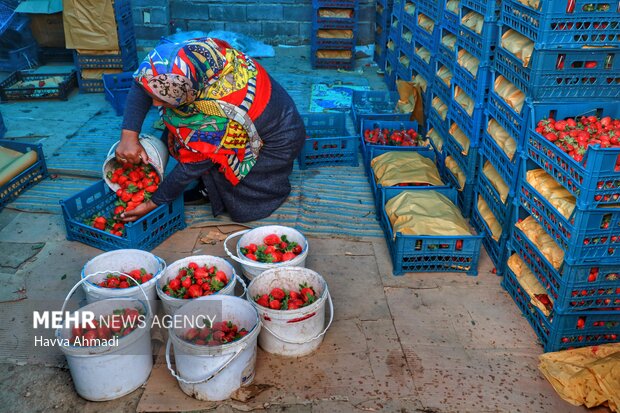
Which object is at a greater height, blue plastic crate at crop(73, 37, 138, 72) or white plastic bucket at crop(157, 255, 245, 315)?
blue plastic crate at crop(73, 37, 138, 72)

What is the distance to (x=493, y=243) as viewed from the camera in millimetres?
4203

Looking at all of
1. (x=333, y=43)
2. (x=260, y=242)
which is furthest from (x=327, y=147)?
(x=333, y=43)

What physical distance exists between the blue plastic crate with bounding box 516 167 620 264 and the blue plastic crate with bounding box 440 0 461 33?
241 centimetres

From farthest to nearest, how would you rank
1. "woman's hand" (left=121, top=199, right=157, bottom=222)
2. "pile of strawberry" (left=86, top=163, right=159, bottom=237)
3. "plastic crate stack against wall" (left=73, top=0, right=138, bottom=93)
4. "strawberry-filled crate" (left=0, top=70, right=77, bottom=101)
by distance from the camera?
"plastic crate stack against wall" (left=73, top=0, right=138, bottom=93) → "strawberry-filled crate" (left=0, top=70, right=77, bottom=101) → "pile of strawberry" (left=86, top=163, right=159, bottom=237) → "woman's hand" (left=121, top=199, right=157, bottom=222)

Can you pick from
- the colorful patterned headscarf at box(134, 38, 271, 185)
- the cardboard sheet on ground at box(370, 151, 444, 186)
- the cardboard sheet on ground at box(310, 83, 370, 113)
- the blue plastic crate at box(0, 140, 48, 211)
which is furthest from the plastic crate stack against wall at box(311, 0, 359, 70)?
the blue plastic crate at box(0, 140, 48, 211)

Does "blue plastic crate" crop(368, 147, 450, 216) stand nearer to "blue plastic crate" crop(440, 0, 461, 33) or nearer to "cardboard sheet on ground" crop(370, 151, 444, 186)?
"cardboard sheet on ground" crop(370, 151, 444, 186)

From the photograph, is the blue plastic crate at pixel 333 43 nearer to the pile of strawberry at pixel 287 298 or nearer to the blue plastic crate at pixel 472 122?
the blue plastic crate at pixel 472 122

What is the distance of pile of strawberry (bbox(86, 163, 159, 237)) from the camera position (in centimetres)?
421

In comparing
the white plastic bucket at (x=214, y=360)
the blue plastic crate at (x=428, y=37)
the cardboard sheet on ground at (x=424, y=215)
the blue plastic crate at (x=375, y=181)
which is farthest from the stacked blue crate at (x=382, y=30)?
the white plastic bucket at (x=214, y=360)

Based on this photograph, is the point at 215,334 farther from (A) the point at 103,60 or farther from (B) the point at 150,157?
(A) the point at 103,60

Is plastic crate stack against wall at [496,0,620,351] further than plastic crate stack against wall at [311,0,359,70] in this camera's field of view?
No

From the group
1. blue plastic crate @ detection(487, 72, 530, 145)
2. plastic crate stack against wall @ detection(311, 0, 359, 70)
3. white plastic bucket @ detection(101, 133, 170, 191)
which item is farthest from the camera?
plastic crate stack against wall @ detection(311, 0, 359, 70)

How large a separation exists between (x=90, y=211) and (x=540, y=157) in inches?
131

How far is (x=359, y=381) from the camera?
10.2 feet
